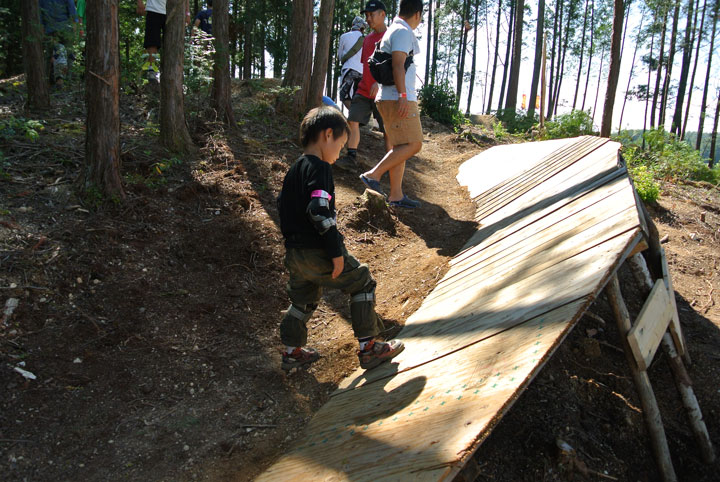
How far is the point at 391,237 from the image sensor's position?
5.49 meters

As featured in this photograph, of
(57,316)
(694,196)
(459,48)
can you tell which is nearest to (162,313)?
(57,316)

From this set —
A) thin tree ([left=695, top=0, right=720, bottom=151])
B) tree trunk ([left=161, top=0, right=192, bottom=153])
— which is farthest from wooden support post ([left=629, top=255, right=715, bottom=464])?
thin tree ([left=695, top=0, right=720, bottom=151])

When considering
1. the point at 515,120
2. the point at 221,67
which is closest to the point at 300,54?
the point at 221,67

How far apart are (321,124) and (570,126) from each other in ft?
34.6

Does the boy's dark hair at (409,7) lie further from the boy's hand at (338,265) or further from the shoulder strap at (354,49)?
the boy's hand at (338,265)

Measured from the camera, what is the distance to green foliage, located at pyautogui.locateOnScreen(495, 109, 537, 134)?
57.1 feet

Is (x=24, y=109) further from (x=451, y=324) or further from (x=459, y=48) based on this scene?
(x=459, y=48)

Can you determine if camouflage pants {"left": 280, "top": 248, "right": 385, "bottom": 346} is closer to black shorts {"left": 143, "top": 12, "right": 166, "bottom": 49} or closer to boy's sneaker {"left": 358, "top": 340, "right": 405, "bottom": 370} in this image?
boy's sneaker {"left": 358, "top": 340, "right": 405, "bottom": 370}

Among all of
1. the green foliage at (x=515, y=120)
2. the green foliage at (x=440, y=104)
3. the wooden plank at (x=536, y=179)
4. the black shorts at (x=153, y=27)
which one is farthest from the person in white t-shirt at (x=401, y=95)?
the green foliage at (x=515, y=120)

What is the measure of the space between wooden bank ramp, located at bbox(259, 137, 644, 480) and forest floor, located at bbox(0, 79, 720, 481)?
1.35 ft

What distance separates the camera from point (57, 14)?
814 centimetres

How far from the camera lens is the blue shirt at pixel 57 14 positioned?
24.8ft

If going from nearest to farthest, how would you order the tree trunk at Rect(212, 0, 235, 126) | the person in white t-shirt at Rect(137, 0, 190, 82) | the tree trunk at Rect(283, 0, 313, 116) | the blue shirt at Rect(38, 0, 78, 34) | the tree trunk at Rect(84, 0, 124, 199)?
the tree trunk at Rect(84, 0, 124, 199) → the tree trunk at Rect(212, 0, 235, 126) → the blue shirt at Rect(38, 0, 78, 34) → the person in white t-shirt at Rect(137, 0, 190, 82) → the tree trunk at Rect(283, 0, 313, 116)

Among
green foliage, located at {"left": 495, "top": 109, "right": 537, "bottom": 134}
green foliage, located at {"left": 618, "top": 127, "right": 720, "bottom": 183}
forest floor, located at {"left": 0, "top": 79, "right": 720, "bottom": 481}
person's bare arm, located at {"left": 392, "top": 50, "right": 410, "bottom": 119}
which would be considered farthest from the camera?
green foliage, located at {"left": 495, "top": 109, "right": 537, "bottom": 134}
